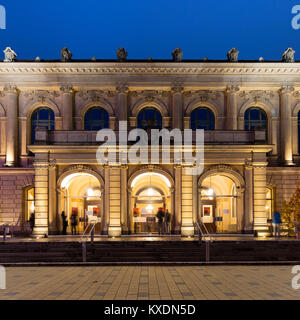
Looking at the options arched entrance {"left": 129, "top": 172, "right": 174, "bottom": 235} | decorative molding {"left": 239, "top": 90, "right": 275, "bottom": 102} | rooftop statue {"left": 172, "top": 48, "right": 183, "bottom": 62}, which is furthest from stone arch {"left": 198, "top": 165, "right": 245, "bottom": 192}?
rooftop statue {"left": 172, "top": 48, "right": 183, "bottom": 62}

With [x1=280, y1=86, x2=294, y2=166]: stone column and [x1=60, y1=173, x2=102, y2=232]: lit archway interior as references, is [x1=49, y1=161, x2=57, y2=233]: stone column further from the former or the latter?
[x1=280, y1=86, x2=294, y2=166]: stone column

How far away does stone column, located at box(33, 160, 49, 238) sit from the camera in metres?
26.6

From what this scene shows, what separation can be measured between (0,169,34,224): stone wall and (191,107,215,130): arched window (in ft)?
48.8

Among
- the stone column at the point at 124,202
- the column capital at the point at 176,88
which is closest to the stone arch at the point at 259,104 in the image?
the column capital at the point at 176,88

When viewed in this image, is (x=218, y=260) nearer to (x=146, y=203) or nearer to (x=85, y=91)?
(x=146, y=203)

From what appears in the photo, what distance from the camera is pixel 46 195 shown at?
88.3 feet

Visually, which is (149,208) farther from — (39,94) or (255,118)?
(39,94)

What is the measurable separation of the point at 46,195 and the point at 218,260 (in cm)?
1343

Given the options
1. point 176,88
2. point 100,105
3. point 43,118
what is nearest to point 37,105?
point 43,118

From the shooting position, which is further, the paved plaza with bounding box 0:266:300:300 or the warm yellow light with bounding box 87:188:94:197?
the warm yellow light with bounding box 87:188:94:197

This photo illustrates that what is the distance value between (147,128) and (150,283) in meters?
15.3

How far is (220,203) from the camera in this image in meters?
29.8

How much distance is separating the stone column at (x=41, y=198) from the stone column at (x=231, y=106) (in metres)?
16.1
